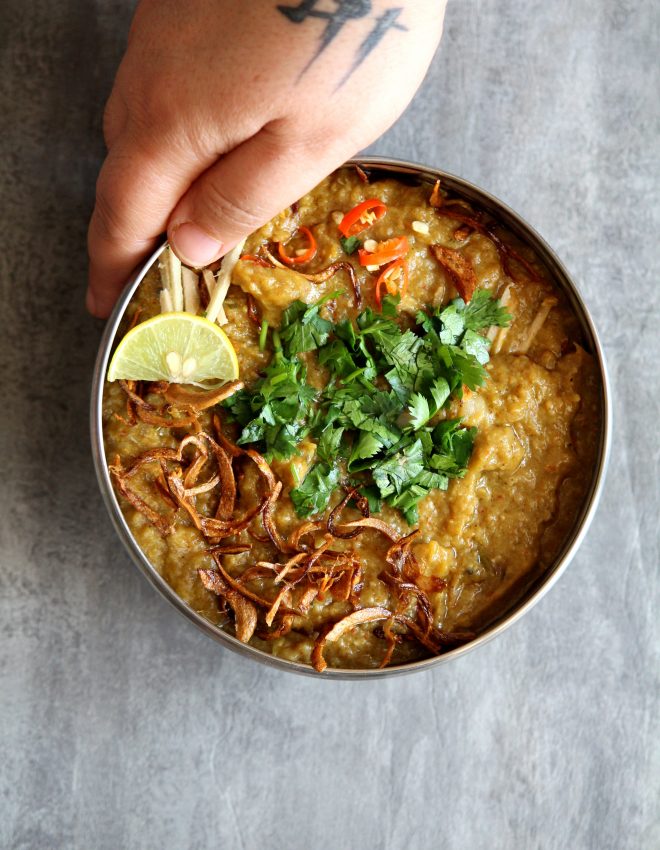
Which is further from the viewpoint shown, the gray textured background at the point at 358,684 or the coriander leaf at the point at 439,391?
the gray textured background at the point at 358,684

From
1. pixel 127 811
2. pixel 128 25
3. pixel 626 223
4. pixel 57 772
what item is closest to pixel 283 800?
pixel 127 811

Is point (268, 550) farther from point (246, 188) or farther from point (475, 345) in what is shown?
point (246, 188)

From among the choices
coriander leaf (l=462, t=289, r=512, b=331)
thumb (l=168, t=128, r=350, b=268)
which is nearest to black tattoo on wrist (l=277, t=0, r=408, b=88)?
thumb (l=168, t=128, r=350, b=268)

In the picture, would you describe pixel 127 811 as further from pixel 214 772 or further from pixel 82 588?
pixel 82 588

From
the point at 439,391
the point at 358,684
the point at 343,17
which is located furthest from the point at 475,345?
the point at 358,684

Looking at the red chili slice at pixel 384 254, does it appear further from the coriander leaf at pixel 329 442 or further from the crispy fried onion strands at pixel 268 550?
the crispy fried onion strands at pixel 268 550

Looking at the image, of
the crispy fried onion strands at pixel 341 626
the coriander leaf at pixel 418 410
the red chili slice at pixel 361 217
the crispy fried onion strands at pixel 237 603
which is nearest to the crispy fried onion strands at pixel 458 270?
the red chili slice at pixel 361 217
